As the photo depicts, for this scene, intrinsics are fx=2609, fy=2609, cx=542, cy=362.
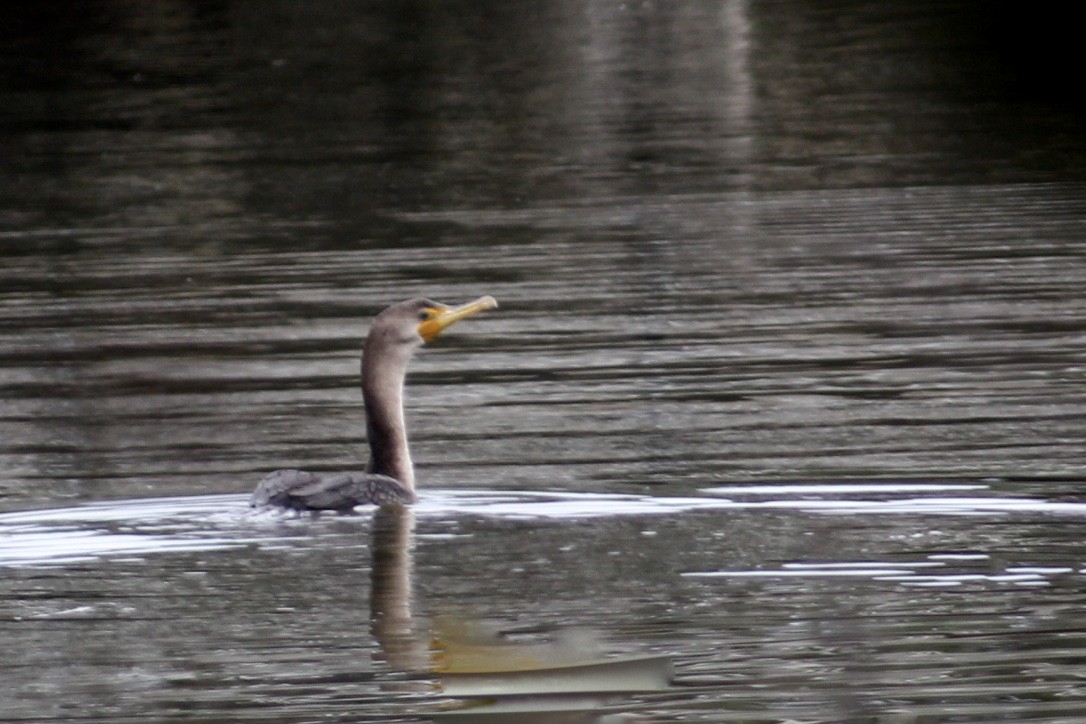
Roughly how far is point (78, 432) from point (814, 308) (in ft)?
14.4

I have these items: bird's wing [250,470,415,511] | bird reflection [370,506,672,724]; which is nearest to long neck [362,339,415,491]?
bird's wing [250,470,415,511]

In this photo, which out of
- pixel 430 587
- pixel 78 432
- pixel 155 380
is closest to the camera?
pixel 430 587

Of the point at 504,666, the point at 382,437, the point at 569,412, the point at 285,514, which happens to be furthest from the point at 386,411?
the point at 504,666

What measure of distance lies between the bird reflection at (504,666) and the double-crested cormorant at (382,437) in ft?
3.55

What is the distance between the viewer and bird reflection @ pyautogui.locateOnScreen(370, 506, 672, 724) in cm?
644

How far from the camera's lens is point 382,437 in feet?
33.2

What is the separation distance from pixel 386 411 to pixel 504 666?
3.58 meters

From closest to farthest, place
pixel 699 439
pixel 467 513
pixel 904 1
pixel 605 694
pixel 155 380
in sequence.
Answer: pixel 605 694 < pixel 467 513 < pixel 699 439 < pixel 155 380 < pixel 904 1

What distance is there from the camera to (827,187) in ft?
64.2

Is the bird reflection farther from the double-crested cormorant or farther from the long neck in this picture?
the long neck

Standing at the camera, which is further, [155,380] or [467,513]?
[155,380]

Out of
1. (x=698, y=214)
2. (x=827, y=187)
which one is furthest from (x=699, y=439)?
(x=827, y=187)

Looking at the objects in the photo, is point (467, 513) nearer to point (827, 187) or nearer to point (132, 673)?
point (132, 673)

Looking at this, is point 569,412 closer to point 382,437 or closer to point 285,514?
point 382,437
